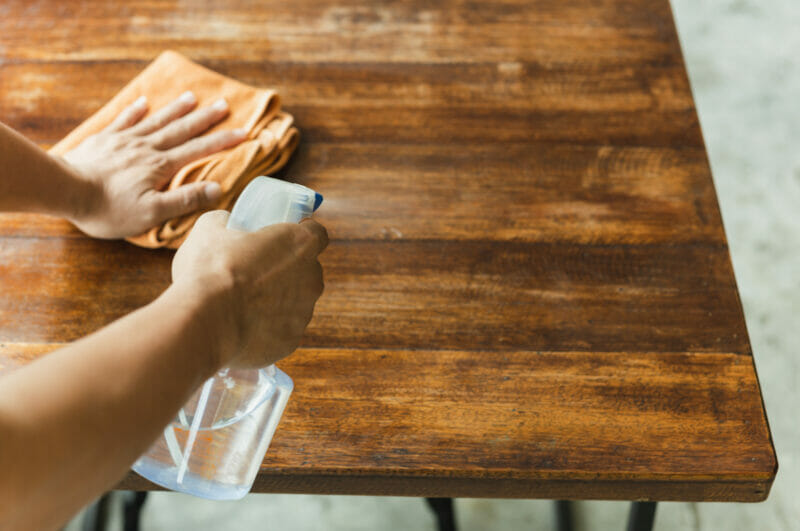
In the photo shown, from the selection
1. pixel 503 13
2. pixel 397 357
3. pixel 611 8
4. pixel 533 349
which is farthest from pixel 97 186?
pixel 611 8

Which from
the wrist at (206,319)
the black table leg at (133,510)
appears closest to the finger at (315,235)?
the wrist at (206,319)

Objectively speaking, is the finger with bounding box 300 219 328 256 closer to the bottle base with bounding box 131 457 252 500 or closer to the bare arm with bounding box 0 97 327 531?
the bare arm with bounding box 0 97 327 531

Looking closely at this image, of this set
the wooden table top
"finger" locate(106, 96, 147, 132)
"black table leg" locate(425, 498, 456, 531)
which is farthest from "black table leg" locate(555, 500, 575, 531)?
"finger" locate(106, 96, 147, 132)

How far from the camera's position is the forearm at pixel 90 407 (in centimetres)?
41

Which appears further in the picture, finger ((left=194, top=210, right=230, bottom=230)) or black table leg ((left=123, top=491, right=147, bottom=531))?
black table leg ((left=123, top=491, right=147, bottom=531))

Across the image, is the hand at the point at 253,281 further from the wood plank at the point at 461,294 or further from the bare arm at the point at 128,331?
the wood plank at the point at 461,294

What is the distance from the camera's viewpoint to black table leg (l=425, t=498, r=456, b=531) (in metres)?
1.37

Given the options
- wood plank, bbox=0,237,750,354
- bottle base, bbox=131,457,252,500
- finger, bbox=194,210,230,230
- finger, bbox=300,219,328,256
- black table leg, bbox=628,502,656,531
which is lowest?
black table leg, bbox=628,502,656,531

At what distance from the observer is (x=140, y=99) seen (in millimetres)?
983

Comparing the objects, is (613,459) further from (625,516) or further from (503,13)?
(625,516)

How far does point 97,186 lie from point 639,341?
0.66 metres

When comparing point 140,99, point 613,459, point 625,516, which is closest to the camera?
point 613,459

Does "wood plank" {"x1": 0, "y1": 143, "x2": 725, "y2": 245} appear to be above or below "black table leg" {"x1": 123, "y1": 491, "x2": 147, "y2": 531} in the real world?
above

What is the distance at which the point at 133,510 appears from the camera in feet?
4.62
